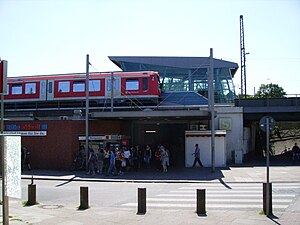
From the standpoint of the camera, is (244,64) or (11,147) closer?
(11,147)

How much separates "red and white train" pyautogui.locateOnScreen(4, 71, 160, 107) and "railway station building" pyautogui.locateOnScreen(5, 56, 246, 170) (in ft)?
2.51

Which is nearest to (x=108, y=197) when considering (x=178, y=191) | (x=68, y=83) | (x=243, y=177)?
(x=178, y=191)

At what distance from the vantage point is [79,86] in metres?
32.5

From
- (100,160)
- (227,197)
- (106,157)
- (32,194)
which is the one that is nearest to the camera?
(32,194)

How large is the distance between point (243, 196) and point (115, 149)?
38.8ft

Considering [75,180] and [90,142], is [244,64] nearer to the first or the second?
[90,142]

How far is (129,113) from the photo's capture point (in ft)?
81.1

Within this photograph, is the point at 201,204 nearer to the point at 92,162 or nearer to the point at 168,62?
the point at 92,162

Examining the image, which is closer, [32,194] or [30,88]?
[32,194]

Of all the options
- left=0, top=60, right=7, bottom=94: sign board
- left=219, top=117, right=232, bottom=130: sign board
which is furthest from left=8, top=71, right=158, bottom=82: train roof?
left=0, top=60, right=7, bottom=94: sign board

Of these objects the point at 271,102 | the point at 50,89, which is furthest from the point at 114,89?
the point at 271,102

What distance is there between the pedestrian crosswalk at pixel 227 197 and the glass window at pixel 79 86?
15239 millimetres

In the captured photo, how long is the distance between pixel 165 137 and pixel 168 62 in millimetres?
7865

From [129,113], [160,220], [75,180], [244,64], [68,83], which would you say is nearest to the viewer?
[160,220]
